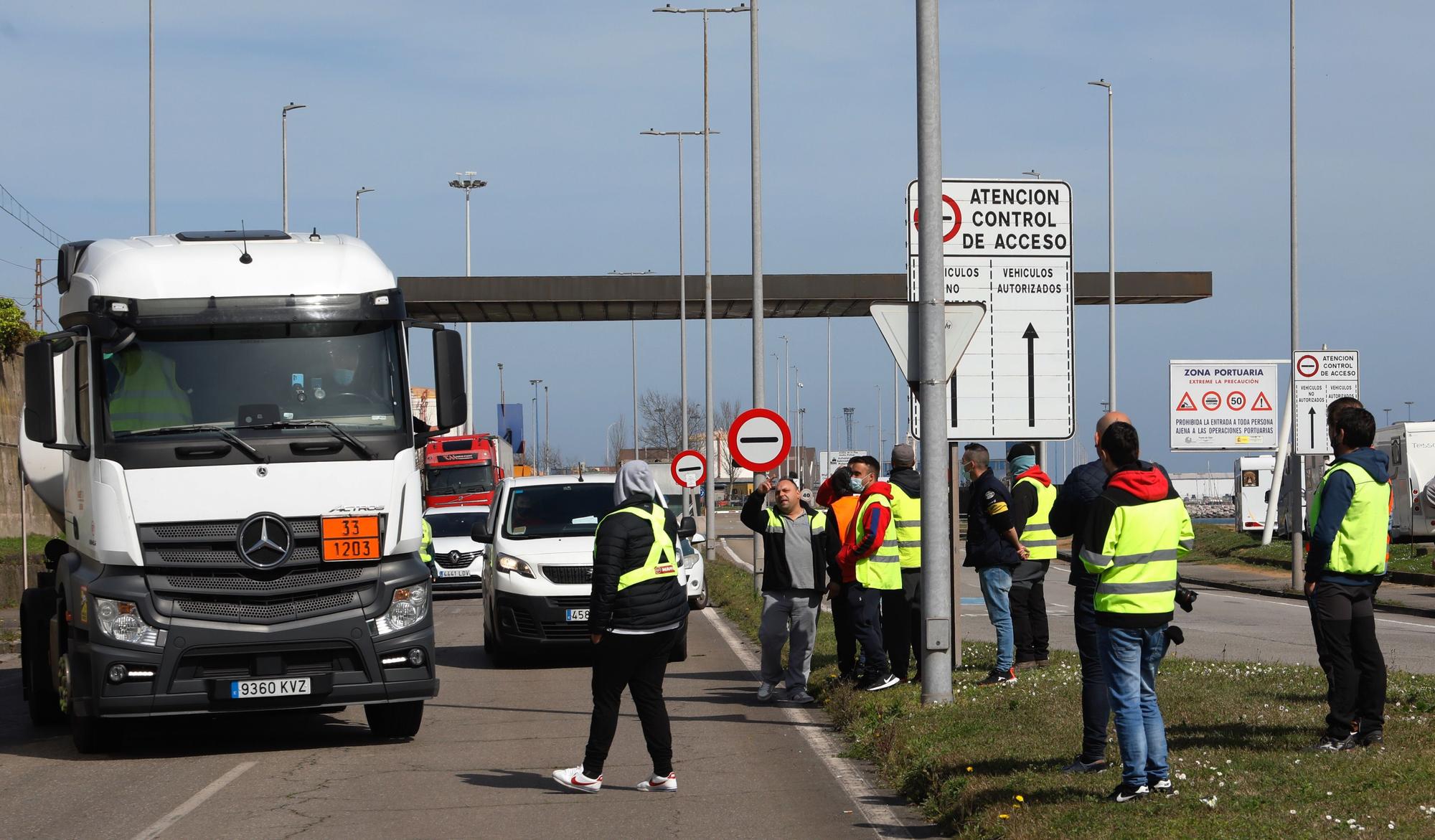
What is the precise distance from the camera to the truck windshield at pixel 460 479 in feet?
160

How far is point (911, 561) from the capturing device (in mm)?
13320

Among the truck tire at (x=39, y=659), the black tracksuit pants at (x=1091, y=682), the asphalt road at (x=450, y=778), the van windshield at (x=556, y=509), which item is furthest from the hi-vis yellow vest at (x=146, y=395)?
the van windshield at (x=556, y=509)

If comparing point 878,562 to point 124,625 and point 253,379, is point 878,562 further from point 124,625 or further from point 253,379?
point 124,625

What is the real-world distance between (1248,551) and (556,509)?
27947 millimetres

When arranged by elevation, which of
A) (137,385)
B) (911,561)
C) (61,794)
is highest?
(137,385)

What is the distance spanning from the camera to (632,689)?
903cm

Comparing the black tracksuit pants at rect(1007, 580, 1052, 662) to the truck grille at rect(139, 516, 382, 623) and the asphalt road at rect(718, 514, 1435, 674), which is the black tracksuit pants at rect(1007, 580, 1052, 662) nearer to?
the asphalt road at rect(718, 514, 1435, 674)

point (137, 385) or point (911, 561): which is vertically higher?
point (137, 385)

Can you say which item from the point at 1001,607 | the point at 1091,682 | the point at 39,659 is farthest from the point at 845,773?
the point at 39,659

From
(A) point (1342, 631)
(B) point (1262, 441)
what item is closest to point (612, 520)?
(A) point (1342, 631)

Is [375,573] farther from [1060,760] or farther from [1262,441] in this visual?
[1262,441]

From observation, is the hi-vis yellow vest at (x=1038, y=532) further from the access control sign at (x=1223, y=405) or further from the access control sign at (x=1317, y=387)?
the access control sign at (x=1223, y=405)

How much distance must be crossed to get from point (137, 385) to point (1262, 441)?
115 ft

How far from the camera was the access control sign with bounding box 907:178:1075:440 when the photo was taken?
12.5 m
